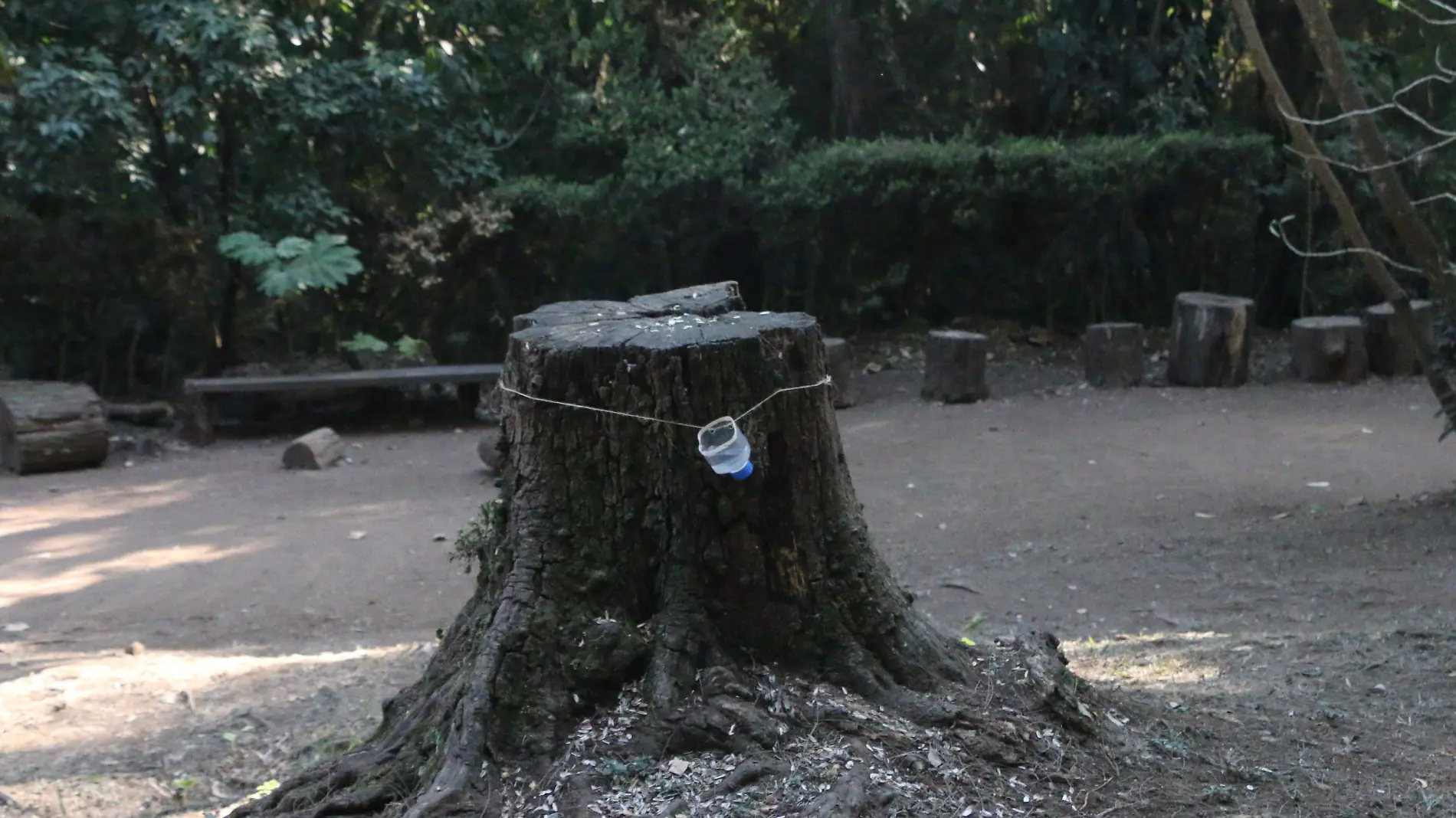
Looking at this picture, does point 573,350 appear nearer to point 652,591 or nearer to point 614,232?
point 652,591

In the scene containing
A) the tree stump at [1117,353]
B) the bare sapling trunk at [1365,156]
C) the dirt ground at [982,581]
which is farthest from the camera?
the tree stump at [1117,353]

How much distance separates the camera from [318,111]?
12219 millimetres

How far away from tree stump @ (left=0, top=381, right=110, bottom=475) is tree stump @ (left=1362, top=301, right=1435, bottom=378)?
11.8 metres

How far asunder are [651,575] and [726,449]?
40cm

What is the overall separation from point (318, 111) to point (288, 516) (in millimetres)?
4991

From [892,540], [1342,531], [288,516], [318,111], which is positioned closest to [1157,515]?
[1342,531]

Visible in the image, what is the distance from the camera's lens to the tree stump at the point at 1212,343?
40.8 ft

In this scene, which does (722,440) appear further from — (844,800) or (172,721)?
(172,721)

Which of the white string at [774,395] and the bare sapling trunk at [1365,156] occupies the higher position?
the bare sapling trunk at [1365,156]

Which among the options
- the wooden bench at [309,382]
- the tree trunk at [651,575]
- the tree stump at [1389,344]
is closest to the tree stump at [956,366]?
the tree stump at [1389,344]

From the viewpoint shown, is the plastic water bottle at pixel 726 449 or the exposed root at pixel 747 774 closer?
the exposed root at pixel 747 774

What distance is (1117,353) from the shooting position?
42.0ft

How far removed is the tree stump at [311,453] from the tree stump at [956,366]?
5.71m

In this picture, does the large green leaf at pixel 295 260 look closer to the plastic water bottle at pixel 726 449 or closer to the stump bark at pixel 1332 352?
the stump bark at pixel 1332 352
